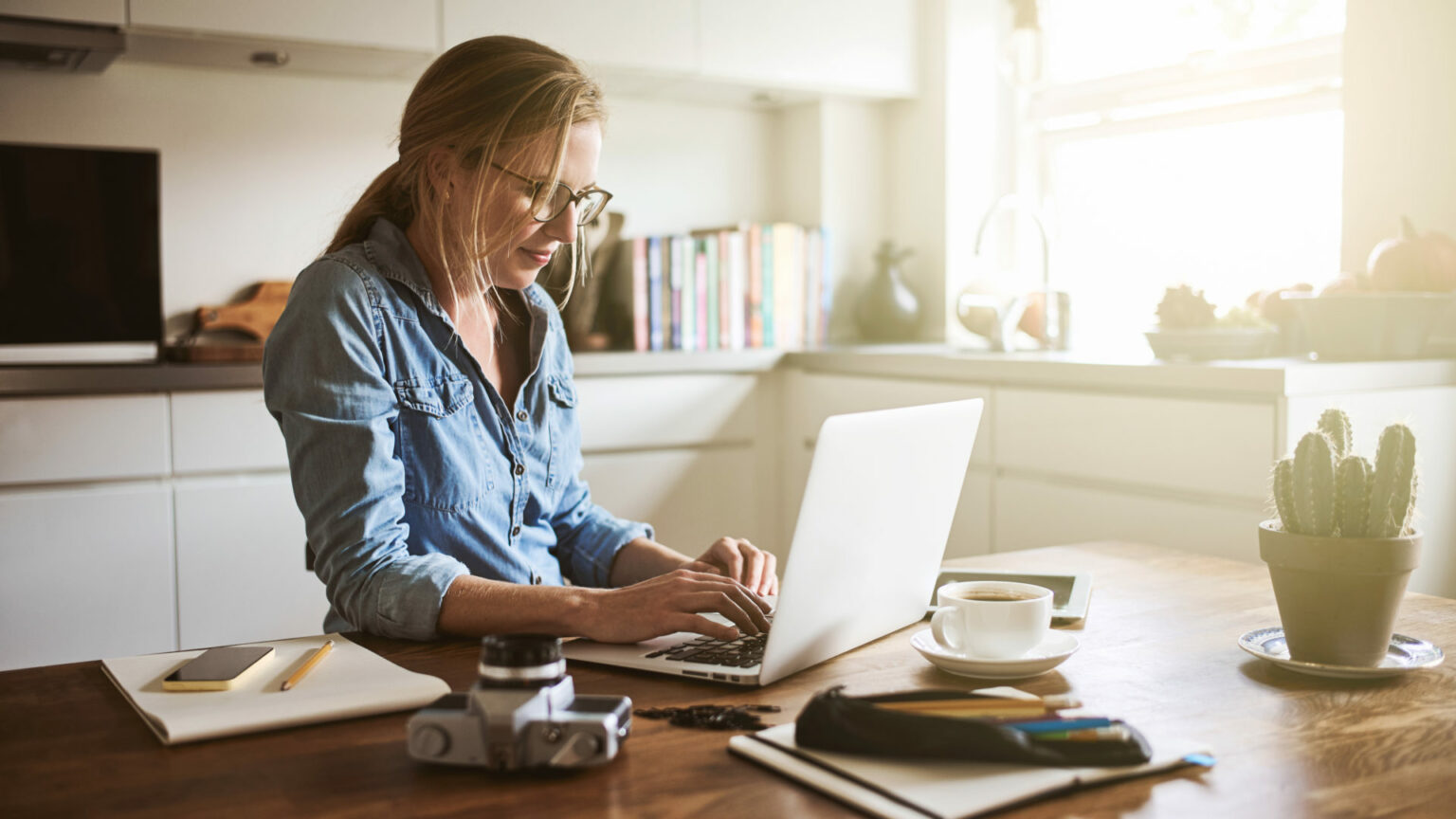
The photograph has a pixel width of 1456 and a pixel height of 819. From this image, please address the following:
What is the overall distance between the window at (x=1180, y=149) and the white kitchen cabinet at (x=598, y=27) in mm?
939

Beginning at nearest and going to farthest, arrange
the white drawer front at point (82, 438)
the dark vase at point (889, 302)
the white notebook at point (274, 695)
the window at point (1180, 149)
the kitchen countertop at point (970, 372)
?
the white notebook at point (274, 695) → the kitchen countertop at point (970, 372) → the white drawer front at point (82, 438) → the window at point (1180, 149) → the dark vase at point (889, 302)

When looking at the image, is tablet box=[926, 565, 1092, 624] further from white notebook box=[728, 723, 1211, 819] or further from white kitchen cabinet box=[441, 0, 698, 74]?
white kitchen cabinet box=[441, 0, 698, 74]

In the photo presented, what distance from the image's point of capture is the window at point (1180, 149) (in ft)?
9.82

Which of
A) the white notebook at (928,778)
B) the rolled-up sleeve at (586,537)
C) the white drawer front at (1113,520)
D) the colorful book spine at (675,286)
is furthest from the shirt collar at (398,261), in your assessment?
the colorful book spine at (675,286)

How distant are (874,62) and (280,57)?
5.38 feet

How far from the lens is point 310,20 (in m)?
2.82

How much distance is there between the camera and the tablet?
A: 3.90 ft

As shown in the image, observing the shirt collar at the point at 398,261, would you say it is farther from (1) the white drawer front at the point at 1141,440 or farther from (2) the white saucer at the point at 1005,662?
(1) the white drawer front at the point at 1141,440

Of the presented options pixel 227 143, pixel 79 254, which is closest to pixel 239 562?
pixel 79 254

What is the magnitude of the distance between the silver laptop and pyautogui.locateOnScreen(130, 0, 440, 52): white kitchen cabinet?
2161mm

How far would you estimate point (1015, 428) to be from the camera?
9.15 feet

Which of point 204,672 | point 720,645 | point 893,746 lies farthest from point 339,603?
point 893,746

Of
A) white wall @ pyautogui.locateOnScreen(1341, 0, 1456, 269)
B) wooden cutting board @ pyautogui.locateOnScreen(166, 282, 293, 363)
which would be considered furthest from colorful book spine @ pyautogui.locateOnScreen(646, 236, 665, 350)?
white wall @ pyautogui.locateOnScreen(1341, 0, 1456, 269)

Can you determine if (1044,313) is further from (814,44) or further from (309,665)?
(309,665)
